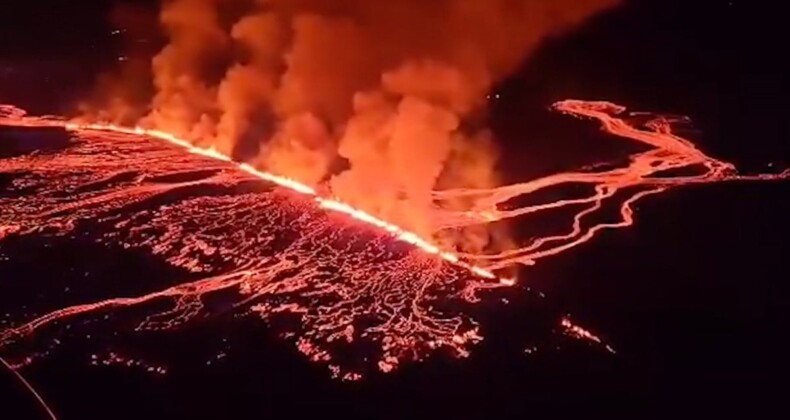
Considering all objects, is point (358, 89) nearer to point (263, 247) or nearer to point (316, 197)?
point (316, 197)

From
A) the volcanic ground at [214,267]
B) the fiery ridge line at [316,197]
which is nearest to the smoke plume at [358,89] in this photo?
the fiery ridge line at [316,197]

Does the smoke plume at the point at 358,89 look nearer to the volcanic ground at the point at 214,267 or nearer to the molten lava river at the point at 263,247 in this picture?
the molten lava river at the point at 263,247

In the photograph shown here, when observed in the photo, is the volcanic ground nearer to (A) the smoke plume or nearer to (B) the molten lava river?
(B) the molten lava river

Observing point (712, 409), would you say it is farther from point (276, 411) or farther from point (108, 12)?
point (108, 12)

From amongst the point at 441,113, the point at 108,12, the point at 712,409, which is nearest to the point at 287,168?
the point at 441,113

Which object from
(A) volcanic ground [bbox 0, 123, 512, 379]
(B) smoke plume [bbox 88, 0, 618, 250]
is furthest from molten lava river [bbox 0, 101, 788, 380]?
(B) smoke plume [bbox 88, 0, 618, 250]
